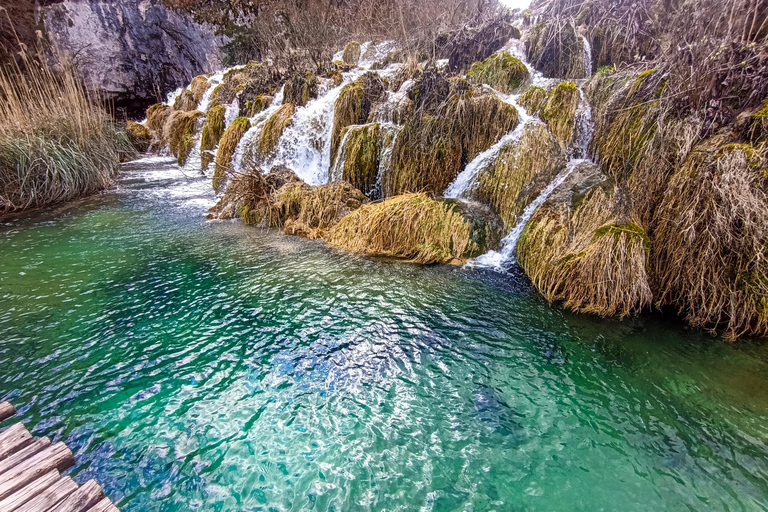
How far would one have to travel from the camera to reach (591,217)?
4.16m

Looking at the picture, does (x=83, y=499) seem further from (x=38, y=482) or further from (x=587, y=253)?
(x=587, y=253)

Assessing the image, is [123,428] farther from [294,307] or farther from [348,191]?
[348,191]

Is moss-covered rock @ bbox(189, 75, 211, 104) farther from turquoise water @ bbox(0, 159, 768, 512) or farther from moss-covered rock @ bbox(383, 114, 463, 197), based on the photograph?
turquoise water @ bbox(0, 159, 768, 512)

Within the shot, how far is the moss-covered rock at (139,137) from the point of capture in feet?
40.4

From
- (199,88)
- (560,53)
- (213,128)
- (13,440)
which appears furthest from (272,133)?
(199,88)

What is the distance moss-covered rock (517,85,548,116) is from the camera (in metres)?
6.00

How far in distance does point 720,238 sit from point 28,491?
5.12m

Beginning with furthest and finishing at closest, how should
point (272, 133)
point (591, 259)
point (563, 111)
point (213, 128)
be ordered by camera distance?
1. point (213, 128)
2. point (272, 133)
3. point (563, 111)
4. point (591, 259)

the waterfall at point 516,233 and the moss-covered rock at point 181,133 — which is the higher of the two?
the moss-covered rock at point 181,133

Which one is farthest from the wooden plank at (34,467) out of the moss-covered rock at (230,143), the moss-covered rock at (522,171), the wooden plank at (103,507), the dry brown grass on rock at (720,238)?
the moss-covered rock at (230,143)

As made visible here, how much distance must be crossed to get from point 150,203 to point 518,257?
7.68 meters

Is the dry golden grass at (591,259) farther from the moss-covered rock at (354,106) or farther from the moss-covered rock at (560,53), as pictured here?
the moss-covered rock at (354,106)

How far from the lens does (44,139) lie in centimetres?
666

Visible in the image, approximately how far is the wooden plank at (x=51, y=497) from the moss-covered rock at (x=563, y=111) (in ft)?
20.8
